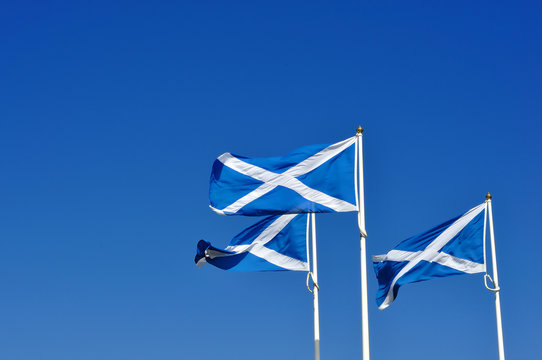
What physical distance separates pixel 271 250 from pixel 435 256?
6229 mm

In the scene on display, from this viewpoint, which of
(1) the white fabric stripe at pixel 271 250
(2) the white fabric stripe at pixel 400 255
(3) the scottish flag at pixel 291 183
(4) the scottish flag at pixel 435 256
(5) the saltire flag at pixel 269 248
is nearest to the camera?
(3) the scottish flag at pixel 291 183

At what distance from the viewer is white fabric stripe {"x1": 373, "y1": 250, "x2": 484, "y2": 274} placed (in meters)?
28.9

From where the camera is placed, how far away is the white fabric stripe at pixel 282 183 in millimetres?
26000

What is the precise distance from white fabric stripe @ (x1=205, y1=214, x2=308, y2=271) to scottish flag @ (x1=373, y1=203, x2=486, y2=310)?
3131mm

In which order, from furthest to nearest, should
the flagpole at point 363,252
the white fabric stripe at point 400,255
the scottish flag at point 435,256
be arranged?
the white fabric stripe at point 400,255
the scottish flag at point 435,256
the flagpole at point 363,252

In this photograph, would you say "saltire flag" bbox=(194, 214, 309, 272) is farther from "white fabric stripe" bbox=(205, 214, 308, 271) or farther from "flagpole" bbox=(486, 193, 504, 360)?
"flagpole" bbox=(486, 193, 504, 360)

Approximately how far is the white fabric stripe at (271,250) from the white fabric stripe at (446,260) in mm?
3399

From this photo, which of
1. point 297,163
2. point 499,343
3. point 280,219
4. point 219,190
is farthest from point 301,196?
point 499,343

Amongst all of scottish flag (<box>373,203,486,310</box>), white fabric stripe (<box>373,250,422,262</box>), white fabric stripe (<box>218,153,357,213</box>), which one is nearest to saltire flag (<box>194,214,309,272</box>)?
scottish flag (<box>373,203,486,310</box>)

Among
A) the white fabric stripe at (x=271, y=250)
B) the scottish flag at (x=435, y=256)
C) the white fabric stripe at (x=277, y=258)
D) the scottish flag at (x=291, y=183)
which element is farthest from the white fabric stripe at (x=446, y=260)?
the scottish flag at (x=291, y=183)

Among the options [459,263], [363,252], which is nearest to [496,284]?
[459,263]

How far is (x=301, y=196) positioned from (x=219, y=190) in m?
2.97

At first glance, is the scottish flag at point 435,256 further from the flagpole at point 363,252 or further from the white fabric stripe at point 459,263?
the flagpole at point 363,252

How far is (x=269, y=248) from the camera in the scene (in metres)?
31.1
